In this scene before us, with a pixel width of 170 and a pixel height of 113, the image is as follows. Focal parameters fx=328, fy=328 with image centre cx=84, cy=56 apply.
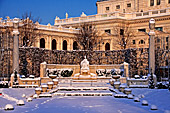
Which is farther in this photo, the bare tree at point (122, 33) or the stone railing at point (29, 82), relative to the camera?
the bare tree at point (122, 33)

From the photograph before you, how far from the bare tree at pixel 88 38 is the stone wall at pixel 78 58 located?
71.2 ft

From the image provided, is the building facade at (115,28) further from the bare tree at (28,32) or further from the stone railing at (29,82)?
the stone railing at (29,82)

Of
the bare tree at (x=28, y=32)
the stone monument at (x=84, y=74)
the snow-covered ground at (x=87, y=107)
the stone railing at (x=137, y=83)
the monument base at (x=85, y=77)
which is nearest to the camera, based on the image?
the snow-covered ground at (x=87, y=107)

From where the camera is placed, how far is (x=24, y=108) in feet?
56.2

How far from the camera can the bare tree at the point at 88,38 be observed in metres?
65.6

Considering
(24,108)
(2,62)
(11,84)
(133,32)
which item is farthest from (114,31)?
(24,108)

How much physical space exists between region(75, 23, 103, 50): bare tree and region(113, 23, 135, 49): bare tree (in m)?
3.49

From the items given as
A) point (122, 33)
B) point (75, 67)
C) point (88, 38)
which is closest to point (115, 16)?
point (122, 33)

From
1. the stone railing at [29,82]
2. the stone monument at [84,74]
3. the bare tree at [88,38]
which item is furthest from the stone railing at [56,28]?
the stone railing at [29,82]

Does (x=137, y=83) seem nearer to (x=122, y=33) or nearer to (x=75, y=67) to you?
(x=75, y=67)

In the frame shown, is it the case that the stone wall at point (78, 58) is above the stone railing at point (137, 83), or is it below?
above

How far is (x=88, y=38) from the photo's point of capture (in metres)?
65.9

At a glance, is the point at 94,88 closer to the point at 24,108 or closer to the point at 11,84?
the point at 11,84

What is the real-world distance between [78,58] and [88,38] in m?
23.8
